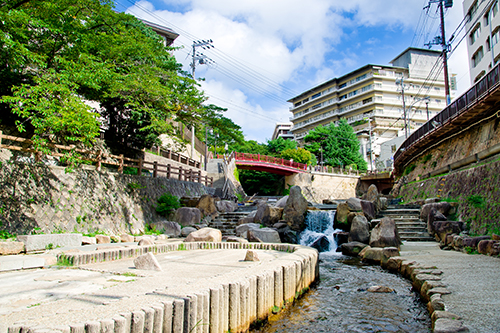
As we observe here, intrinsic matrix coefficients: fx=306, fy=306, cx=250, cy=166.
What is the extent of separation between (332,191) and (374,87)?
102 ft

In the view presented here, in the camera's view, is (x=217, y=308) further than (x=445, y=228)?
No

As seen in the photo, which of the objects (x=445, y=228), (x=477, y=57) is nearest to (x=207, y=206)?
(x=445, y=228)

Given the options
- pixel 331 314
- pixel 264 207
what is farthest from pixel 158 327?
pixel 264 207

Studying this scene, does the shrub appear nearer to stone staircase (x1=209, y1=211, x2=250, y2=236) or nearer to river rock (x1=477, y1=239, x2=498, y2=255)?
stone staircase (x1=209, y1=211, x2=250, y2=236)

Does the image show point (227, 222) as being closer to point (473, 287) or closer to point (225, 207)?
point (225, 207)

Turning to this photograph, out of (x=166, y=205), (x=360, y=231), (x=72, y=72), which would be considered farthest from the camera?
(x=166, y=205)

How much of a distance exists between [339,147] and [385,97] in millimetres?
20532

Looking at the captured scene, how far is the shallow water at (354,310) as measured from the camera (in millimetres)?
4754

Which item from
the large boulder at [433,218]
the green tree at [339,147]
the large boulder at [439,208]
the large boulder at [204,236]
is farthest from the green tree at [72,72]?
the green tree at [339,147]

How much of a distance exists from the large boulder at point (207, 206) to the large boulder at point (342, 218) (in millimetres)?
7528

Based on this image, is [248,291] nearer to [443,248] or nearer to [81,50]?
[443,248]

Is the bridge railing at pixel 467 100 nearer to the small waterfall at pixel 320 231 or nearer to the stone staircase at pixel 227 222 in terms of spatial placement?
the small waterfall at pixel 320 231

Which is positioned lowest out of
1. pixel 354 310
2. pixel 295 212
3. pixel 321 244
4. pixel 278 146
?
pixel 354 310

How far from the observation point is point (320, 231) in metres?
16.2
